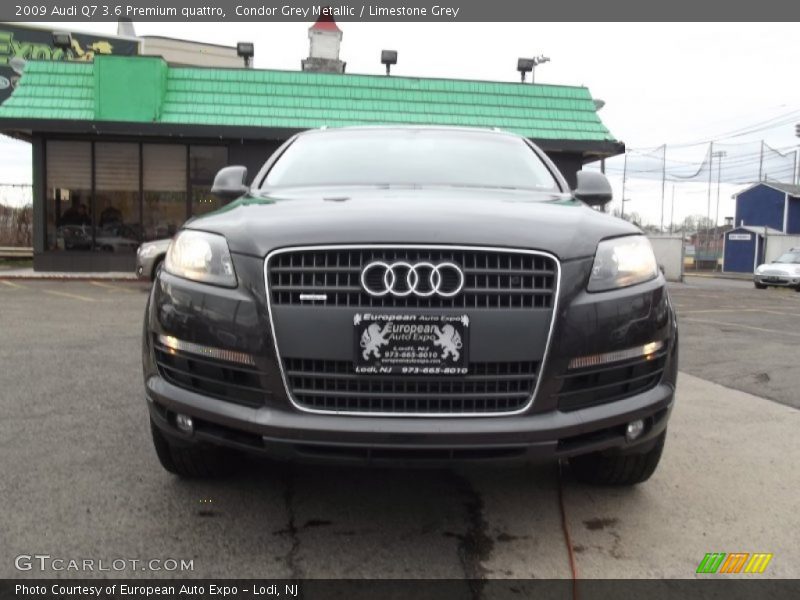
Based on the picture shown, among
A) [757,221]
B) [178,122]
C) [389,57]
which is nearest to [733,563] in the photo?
[178,122]

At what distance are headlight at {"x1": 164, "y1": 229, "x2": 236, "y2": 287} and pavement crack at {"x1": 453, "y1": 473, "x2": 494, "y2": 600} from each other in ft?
4.30

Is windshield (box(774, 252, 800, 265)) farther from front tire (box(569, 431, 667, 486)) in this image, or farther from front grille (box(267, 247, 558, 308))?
front grille (box(267, 247, 558, 308))

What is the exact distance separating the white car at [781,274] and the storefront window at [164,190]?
1975 centimetres

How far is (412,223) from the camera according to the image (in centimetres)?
249

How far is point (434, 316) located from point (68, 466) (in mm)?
2146

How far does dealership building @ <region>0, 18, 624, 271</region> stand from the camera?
53.3 ft

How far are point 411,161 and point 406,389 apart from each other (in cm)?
182

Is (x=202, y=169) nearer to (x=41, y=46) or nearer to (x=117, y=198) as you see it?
(x=117, y=198)

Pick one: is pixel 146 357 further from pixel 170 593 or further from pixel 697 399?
pixel 697 399

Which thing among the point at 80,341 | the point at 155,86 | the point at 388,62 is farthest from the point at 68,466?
the point at 388,62

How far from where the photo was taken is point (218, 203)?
17.5 metres

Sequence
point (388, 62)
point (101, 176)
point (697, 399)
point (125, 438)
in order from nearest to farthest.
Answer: point (125, 438) → point (697, 399) → point (101, 176) → point (388, 62)

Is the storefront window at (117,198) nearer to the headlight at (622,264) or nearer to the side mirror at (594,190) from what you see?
the side mirror at (594,190)

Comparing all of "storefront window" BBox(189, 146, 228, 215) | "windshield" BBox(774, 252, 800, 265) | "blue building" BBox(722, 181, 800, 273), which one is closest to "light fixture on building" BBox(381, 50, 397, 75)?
"storefront window" BBox(189, 146, 228, 215)
